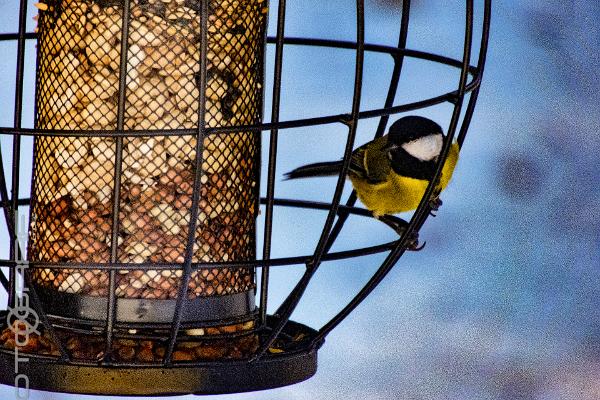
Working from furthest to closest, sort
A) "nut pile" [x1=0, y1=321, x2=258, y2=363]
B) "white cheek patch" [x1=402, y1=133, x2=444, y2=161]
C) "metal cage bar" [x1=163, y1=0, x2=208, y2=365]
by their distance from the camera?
1. "white cheek patch" [x1=402, y1=133, x2=444, y2=161]
2. "nut pile" [x1=0, y1=321, x2=258, y2=363]
3. "metal cage bar" [x1=163, y1=0, x2=208, y2=365]

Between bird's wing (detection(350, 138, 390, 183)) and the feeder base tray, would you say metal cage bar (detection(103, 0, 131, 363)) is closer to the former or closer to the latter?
the feeder base tray

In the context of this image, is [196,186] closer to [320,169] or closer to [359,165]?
[320,169]

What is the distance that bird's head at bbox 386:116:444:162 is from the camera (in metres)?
2.80

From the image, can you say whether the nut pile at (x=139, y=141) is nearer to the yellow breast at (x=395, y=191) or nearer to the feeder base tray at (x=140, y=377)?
the feeder base tray at (x=140, y=377)

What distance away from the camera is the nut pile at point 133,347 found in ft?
7.09

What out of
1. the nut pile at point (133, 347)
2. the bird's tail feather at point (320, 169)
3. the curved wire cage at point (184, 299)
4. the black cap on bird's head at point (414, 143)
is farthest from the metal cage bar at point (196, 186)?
the black cap on bird's head at point (414, 143)

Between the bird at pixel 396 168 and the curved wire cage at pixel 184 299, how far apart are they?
1.32 feet

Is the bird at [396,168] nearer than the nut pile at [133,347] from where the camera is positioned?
No

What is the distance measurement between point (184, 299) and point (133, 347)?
0.75ft

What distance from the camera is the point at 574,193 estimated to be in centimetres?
352

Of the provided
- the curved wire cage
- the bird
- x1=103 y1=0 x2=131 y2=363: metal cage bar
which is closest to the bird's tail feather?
the bird

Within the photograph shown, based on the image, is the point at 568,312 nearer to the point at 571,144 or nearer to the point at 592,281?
the point at 592,281

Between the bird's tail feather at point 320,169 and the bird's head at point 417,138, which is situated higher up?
the bird's head at point 417,138

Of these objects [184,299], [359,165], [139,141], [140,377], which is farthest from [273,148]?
[359,165]
